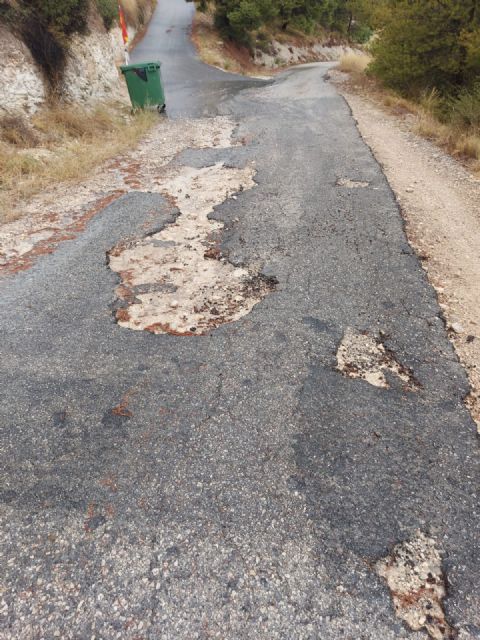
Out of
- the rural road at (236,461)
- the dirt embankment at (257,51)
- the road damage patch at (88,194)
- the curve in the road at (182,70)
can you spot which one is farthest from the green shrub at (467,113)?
the dirt embankment at (257,51)

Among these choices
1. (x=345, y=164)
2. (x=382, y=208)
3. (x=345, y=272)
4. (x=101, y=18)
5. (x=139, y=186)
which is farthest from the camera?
(x=101, y=18)

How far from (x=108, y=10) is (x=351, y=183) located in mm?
10263

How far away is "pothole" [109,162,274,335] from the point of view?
348 cm

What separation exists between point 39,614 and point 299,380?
192cm

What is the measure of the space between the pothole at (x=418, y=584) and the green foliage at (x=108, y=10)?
1419cm

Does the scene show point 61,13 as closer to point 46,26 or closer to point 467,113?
point 46,26

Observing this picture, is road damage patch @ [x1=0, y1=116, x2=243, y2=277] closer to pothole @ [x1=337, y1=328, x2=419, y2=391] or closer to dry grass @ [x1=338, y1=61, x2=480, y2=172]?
pothole @ [x1=337, y1=328, x2=419, y2=391]

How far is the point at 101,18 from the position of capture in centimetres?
1159

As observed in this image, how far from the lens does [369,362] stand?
3018 mm

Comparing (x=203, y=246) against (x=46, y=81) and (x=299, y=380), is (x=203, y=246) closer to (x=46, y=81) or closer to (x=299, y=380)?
(x=299, y=380)

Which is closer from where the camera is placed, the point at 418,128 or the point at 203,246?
the point at 203,246

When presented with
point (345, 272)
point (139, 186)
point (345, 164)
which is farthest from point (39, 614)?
point (345, 164)

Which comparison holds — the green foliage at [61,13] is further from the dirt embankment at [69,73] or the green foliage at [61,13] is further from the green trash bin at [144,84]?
the green trash bin at [144,84]

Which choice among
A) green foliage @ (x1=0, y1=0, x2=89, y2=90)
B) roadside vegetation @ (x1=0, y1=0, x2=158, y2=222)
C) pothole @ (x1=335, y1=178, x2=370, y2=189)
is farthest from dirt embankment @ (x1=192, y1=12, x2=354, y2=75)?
pothole @ (x1=335, y1=178, x2=370, y2=189)
